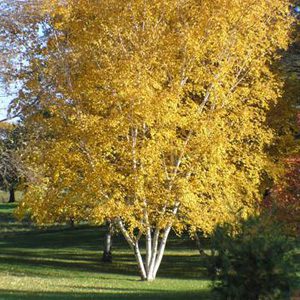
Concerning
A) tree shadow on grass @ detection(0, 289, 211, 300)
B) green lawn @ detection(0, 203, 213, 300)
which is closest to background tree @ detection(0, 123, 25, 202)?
green lawn @ detection(0, 203, 213, 300)

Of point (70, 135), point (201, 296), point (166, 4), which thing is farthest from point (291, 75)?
point (201, 296)

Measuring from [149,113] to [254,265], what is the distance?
921cm

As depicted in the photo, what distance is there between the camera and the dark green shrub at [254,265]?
9461 millimetres

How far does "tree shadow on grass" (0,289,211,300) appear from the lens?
14.7m

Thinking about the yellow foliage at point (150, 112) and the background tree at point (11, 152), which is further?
the background tree at point (11, 152)

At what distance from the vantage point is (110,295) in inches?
618

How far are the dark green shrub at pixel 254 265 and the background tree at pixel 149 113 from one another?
8.54 meters

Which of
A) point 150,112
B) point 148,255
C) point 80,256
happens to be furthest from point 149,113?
point 80,256

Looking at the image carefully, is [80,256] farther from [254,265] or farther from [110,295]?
[254,265]

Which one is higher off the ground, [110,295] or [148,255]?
[148,255]

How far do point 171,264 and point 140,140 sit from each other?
8.85 meters

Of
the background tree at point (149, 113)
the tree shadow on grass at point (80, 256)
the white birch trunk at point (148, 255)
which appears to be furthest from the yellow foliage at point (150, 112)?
the tree shadow on grass at point (80, 256)

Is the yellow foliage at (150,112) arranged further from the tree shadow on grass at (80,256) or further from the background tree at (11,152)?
the tree shadow on grass at (80,256)

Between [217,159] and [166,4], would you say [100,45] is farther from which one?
[217,159]
